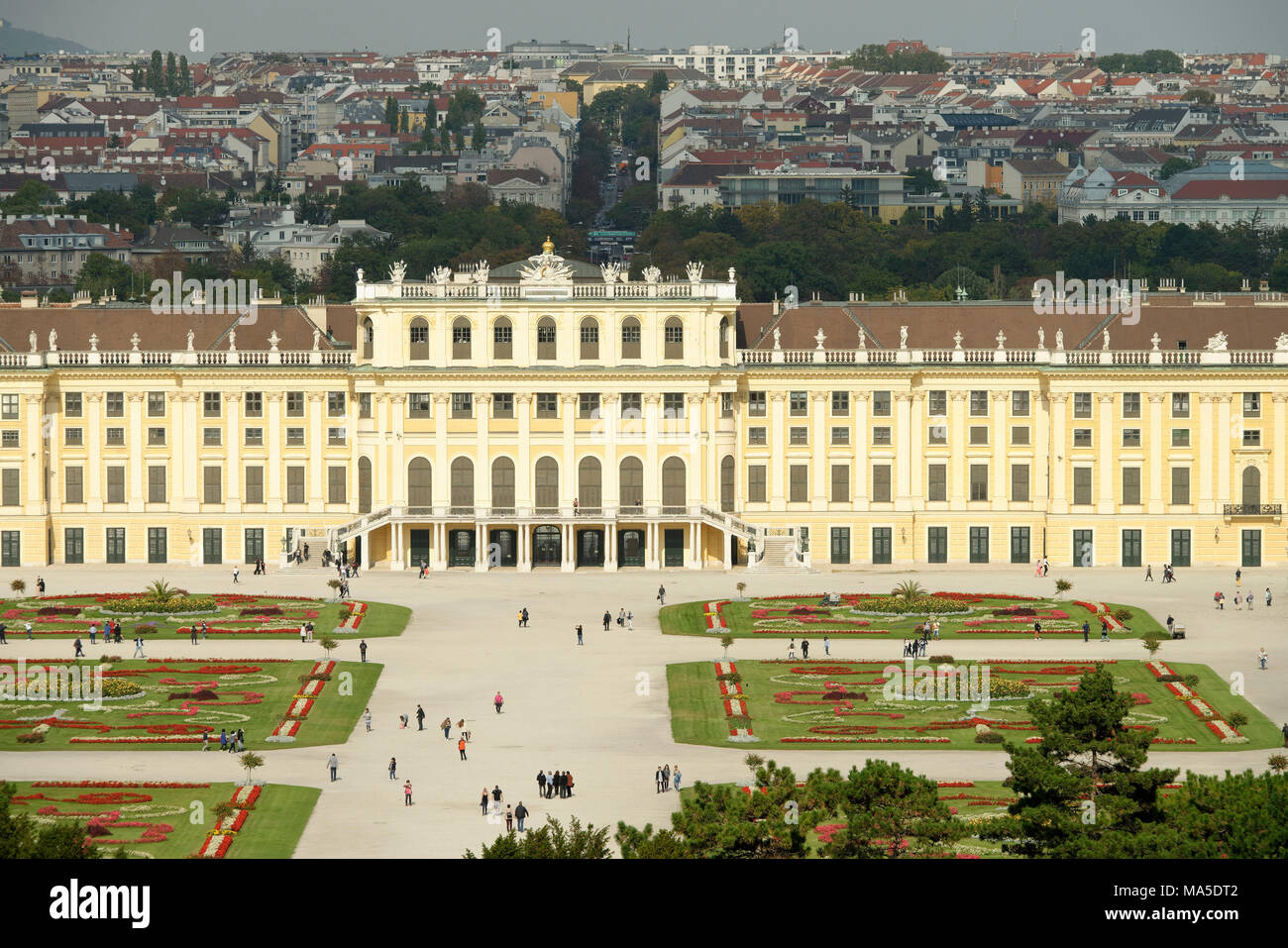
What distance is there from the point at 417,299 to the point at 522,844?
7071cm

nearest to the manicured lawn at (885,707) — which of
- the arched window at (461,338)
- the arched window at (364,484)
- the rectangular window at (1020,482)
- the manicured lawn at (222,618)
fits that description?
the manicured lawn at (222,618)

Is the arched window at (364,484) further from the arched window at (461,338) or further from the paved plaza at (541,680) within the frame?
the arched window at (461,338)

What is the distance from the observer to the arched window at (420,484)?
114688 mm

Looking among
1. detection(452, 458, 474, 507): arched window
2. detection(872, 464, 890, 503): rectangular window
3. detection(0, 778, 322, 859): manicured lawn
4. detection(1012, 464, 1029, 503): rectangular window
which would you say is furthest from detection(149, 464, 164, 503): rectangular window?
detection(0, 778, 322, 859): manicured lawn

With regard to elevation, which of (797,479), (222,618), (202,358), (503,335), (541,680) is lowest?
(541,680)

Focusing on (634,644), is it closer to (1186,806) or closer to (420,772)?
(420,772)

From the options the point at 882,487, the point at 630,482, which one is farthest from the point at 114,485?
the point at 882,487

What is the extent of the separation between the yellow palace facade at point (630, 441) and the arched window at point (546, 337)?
113mm

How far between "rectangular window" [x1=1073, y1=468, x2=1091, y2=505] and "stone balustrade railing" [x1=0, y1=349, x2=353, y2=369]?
30.5m

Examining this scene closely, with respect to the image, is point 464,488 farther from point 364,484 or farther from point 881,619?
point 881,619

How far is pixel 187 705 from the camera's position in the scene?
7931 centimetres

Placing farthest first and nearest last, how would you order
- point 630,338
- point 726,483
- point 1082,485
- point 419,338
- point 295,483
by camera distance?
point 295,483 < point 726,483 < point 419,338 < point 630,338 < point 1082,485

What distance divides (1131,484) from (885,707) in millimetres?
37755
